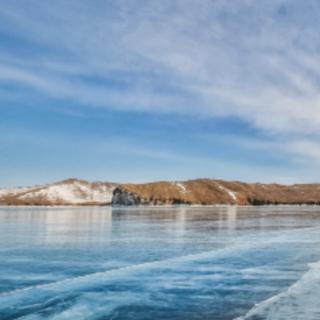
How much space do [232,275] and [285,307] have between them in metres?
5.56

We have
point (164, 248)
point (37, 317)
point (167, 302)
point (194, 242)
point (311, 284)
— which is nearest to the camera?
point (37, 317)

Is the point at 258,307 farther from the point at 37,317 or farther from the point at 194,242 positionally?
the point at 194,242

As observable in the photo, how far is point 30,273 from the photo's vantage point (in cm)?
1819

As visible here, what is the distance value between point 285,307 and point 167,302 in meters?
2.99

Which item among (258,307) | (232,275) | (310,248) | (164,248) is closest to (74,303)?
(258,307)

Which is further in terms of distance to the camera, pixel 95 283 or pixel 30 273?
pixel 30 273

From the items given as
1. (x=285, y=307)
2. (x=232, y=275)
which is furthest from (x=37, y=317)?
(x=232, y=275)

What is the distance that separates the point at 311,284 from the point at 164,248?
37.9ft

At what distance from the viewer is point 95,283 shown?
16.2 meters

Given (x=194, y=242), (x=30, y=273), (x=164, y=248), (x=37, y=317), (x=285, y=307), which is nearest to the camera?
(x=37, y=317)

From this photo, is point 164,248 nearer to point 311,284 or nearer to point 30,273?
point 30,273

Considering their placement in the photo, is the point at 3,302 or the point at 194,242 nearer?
the point at 3,302

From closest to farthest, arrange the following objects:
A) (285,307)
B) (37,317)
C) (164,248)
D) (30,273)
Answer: (37,317) → (285,307) → (30,273) → (164,248)

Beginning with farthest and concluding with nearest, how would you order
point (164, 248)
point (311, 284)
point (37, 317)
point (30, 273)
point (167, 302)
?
point (164, 248), point (30, 273), point (311, 284), point (167, 302), point (37, 317)
